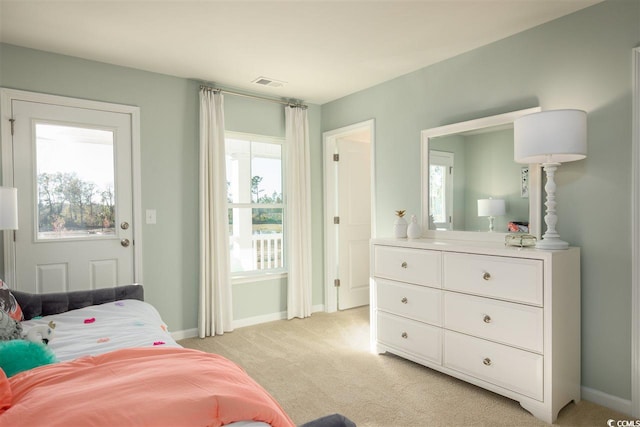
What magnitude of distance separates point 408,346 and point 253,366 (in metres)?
1.26

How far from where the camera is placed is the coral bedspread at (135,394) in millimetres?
1090

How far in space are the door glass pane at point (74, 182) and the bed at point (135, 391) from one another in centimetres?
161

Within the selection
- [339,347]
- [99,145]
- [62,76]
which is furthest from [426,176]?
[62,76]

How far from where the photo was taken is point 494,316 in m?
2.50

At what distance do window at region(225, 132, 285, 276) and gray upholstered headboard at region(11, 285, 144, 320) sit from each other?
1448 mm

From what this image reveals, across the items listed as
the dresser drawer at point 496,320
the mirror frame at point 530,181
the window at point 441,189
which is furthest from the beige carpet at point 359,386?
the window at point 441,189

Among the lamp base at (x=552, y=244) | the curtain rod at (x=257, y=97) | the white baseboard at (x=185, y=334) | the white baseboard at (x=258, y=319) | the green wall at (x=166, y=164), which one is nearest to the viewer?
the lamp base at (x=552, y=244)

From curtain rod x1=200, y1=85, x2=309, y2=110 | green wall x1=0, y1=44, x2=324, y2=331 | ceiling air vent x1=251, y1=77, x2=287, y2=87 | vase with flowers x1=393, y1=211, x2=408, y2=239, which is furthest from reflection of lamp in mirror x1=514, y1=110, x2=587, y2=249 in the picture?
green wall x1=0, y1=44, x2=324, y2=331

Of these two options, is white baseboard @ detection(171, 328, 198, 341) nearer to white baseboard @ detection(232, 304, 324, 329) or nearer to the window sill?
white baseboard @ detection(232, 304, 324, 329)

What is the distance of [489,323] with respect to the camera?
8.30 feet

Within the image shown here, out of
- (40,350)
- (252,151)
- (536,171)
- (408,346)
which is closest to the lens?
(40,350)

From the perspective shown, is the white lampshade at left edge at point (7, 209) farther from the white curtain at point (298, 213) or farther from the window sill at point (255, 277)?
the white curtain at point (298, 213)

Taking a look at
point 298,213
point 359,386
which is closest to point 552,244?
point 359,386

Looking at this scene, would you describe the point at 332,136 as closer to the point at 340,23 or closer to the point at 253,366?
the point at 340,23
